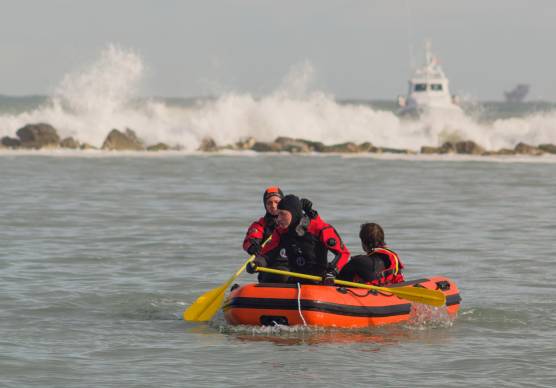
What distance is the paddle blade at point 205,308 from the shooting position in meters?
11.8

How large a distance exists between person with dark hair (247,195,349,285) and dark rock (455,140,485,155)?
35.5 meters

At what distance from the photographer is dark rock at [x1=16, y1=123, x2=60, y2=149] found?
4647 centimetres

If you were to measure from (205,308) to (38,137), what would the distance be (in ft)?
118

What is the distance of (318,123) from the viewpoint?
57.9m

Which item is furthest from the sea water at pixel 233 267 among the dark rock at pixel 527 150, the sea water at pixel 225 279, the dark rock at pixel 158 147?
the dark rock at pixel 158 147

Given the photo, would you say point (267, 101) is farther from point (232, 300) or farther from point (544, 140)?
point (232, 300)

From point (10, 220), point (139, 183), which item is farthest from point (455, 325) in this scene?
point (139, 183)

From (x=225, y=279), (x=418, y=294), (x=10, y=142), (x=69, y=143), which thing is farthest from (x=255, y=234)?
(x=10, y=142)

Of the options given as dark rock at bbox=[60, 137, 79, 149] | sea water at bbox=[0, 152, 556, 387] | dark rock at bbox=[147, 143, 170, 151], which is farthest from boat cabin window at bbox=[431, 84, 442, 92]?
sea water at bbox=[0, 152, 556, 387]

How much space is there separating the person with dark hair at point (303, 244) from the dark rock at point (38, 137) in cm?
3570

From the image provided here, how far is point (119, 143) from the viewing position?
47.7 metres

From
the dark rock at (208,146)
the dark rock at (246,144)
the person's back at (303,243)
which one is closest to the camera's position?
the person's back at (303,243)

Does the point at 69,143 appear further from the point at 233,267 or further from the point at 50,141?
the point at 233,267

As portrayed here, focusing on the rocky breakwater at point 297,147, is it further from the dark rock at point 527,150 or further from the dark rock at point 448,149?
A: the dark rock at point 527,150
